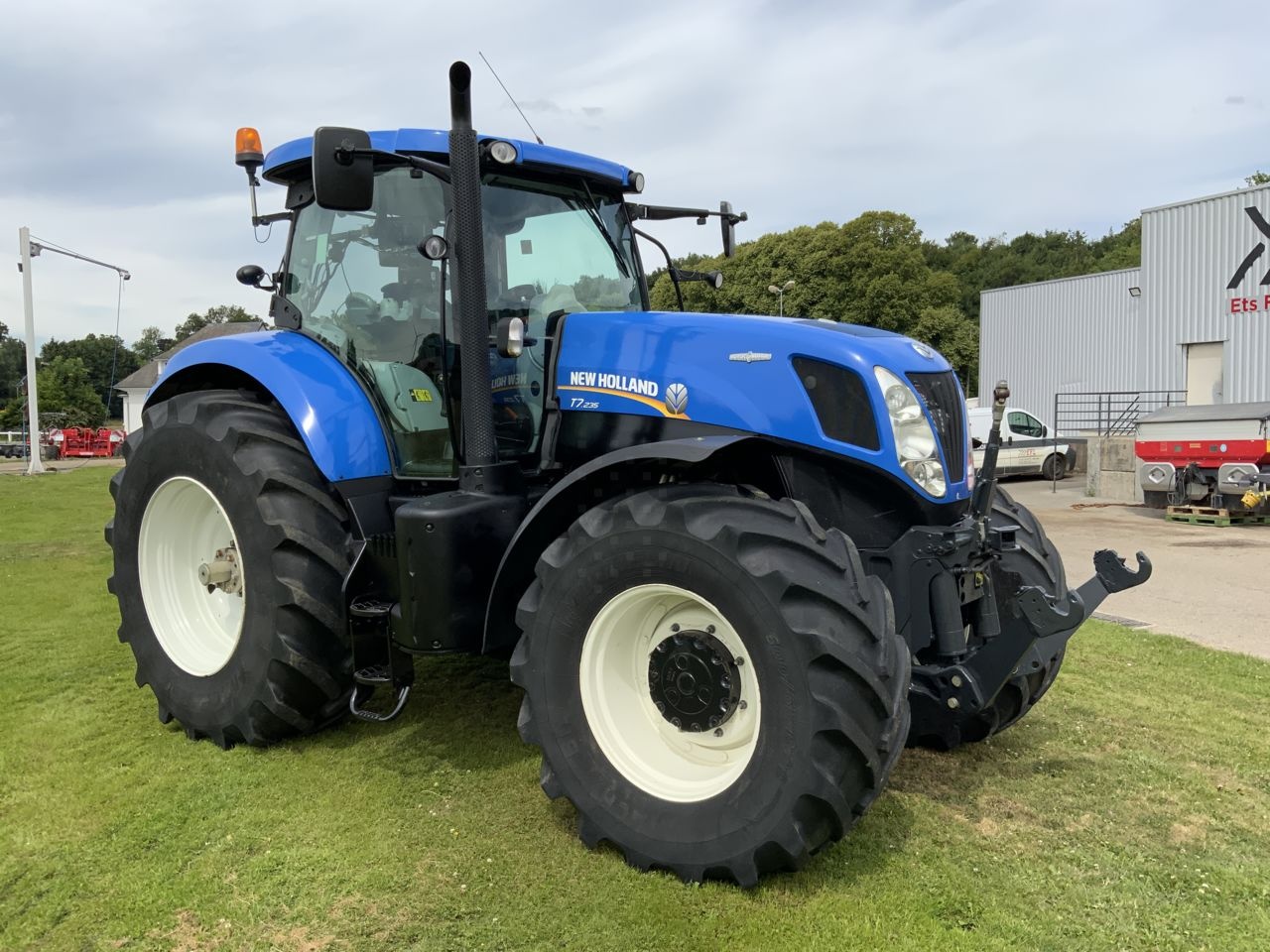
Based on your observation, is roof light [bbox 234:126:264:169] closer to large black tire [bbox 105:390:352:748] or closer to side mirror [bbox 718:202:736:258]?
large black tire [bbox 105:390:352:748]

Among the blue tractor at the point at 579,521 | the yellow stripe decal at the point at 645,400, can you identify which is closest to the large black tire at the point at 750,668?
the blue tractor at the point at 579,521

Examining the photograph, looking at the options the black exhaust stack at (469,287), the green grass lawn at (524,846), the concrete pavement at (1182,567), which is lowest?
the concrete pavement at (1182,567)

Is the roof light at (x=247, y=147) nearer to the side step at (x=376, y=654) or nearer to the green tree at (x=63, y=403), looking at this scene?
the side step at (x=376, y=654)

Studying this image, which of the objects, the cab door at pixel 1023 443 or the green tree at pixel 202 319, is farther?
the green tree at pixel 202 319

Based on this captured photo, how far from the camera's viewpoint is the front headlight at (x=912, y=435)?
3.19 m

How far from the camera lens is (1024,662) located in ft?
11.7

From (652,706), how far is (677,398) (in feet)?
3.50

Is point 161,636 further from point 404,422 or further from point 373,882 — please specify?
point 373,882

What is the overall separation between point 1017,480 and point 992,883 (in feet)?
62.9

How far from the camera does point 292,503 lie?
3.87m

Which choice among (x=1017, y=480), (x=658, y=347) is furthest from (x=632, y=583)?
(x=1017, y=480)

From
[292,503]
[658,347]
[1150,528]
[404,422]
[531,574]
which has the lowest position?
[1150,528]

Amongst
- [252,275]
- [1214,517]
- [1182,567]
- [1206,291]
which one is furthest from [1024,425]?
[252,275]

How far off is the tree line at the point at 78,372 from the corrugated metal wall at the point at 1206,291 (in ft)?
148
